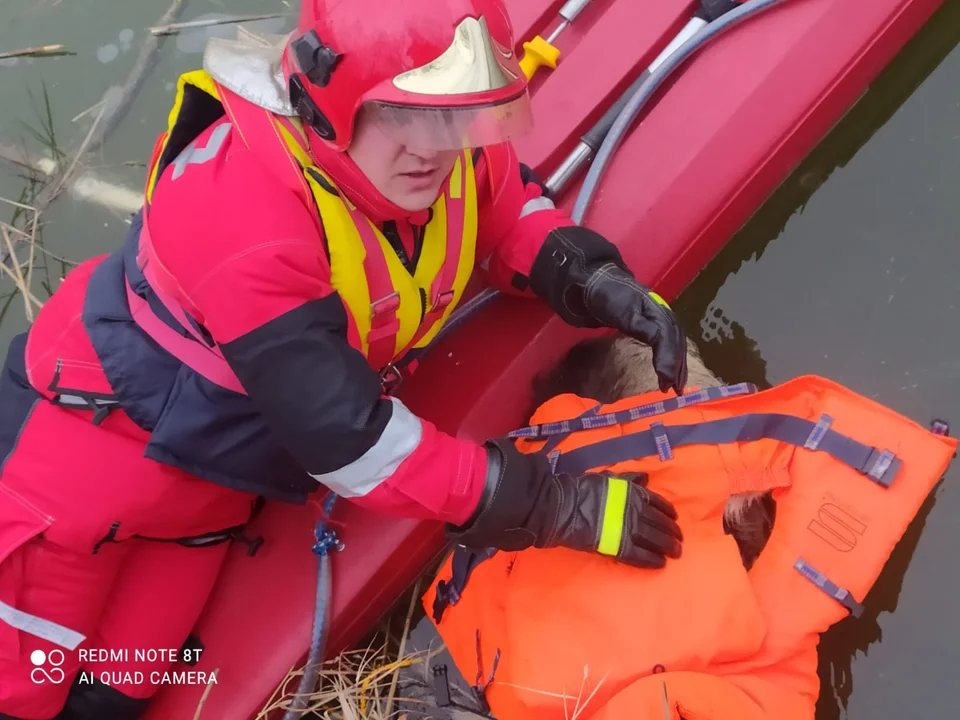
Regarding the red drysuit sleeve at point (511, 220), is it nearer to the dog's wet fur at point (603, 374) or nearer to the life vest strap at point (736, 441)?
the dog's wet fur at point (603, 374)

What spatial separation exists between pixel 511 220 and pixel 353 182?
0.52 m

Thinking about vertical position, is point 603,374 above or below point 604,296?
below

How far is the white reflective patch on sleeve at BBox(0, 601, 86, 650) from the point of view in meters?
1.31

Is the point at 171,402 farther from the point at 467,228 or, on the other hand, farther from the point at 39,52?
the point at 39,52

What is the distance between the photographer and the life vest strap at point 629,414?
140cm

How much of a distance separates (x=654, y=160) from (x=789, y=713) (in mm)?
1081

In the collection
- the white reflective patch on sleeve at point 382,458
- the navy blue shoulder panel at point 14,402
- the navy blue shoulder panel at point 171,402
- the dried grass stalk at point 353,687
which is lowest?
the dried grass stalk at point 353,687

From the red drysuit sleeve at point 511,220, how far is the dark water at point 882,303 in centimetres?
53

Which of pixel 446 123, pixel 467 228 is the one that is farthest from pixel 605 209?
pixel 446 123

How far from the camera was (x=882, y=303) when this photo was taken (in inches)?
66.5

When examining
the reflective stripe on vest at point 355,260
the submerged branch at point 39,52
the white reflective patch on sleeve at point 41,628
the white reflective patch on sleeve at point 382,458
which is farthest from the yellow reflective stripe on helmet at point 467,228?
the submerged branch at point 39,52

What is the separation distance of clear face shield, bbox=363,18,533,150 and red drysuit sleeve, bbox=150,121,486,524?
0.66ft

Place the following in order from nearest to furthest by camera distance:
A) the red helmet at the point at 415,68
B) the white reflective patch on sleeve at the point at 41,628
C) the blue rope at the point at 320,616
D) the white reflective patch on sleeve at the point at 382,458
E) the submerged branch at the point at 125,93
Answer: the red helmet at the point at 415,68
the white reflective patch on sleeve at the point at 382,458
the white reflective patch on sleeve at the point at 41,628
the blue rope at the point at 320,616
the submerged branch at the point at 125,93

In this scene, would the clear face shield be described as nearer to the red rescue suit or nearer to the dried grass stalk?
the red rescue suit
